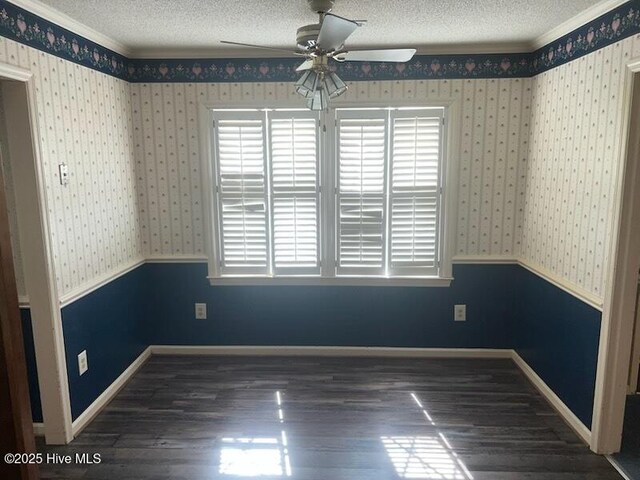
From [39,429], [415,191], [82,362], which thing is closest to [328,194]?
[415,191]

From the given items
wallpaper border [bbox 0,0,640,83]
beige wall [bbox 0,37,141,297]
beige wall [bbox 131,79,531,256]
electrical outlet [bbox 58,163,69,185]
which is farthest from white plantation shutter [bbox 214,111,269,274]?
electrical outlet [bbox 58,163,69,185]

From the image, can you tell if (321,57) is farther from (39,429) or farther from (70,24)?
(39,429)

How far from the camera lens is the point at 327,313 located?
144 inches

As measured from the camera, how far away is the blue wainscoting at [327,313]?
358cm

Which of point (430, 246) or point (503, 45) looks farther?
point (430, 246)

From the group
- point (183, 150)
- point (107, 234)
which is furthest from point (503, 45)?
point (107, 234)

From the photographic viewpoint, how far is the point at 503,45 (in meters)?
3.19

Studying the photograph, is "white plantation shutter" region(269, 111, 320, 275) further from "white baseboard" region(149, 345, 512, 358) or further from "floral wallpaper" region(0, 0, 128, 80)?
"floral wallpaper" region(0, 0, 128, 80)

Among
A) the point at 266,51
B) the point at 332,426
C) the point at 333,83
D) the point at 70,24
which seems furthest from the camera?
the point at 266,51

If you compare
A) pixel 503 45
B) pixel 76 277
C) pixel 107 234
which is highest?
pixel 503 45

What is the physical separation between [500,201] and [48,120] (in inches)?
123

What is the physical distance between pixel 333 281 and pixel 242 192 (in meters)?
1.04

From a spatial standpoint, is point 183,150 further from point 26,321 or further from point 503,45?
point 503,45

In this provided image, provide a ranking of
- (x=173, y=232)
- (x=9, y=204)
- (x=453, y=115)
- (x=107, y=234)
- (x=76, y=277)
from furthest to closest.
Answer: (x=173, y=232)
(x=453, y=115)
(x=107, y=234)
(x=76, y=277)
(x=9, y=204)
